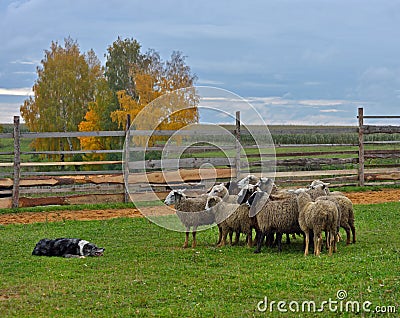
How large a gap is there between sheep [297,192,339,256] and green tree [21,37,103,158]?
34.4m

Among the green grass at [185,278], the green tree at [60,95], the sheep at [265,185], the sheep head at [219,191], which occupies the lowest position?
the green grass at [185,278]

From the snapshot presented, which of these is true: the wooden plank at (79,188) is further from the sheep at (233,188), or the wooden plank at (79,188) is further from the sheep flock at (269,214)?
the sheep flock at (269,214)

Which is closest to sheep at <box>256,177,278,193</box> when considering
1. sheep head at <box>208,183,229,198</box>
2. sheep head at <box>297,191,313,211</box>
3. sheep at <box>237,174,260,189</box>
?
sheep at <box>237,174,260,189</box>

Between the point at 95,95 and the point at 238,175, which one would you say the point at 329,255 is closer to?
the point at 238,175

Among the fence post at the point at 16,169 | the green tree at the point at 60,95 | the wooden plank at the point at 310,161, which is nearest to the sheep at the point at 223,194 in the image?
the fence post at the point at 16,169

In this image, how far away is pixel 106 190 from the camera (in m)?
17.0

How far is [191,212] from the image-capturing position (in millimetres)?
10648

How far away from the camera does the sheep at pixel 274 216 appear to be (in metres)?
9.85

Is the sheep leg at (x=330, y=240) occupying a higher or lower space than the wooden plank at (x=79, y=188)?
lower

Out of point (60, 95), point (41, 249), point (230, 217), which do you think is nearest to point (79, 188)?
point (41, 249)

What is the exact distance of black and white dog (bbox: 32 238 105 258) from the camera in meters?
9.79

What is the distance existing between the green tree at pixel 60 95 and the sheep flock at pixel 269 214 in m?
32.7

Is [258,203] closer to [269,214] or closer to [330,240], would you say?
[269,214]

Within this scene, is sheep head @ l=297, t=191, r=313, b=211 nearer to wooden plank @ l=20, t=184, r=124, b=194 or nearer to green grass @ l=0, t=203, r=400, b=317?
green grass @ l=0, t=203, r=400, b=317
